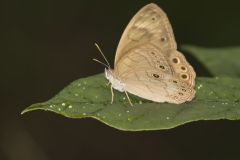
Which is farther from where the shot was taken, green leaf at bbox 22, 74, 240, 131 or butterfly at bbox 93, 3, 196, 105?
butterfly at bbox 93, 3, 196, 105

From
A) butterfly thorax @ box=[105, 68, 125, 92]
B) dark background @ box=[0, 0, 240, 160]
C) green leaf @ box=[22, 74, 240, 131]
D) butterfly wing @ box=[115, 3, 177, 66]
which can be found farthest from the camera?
dark background @ box=[0, 0, 240, 160]

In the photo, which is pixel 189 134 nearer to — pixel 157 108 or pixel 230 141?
pixel 230 141

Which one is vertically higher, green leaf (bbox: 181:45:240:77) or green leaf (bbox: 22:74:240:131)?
green leaf (bbox: 22:74:240:131)

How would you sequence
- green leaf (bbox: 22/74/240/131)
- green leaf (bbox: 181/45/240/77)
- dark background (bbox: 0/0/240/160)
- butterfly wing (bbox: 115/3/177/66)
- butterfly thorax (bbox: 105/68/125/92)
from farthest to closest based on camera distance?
dark background (bbox: 0/0/240/160), green leaf (bbox: 181/45/240/77), butterfly thorax (bbox: 105/68/125/92), butterfly wing (bbox: 115/3/177/66), green leaf (bbox: 22/74/240/131)

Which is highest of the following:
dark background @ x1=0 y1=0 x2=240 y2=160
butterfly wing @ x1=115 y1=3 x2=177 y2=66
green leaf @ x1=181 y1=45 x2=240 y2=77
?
butterfly wing @ x1=115 y1=3 x2=177 y2=66

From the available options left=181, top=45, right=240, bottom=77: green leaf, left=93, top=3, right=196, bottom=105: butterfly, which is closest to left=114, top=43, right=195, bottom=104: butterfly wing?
left=93, top=3, right=196, bottom=105: butterfly

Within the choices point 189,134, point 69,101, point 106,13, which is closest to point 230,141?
point 189,134

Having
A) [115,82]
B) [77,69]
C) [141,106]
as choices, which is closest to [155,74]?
[115,82]

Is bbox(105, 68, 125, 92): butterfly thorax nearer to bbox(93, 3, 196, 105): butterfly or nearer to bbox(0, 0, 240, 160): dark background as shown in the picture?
bbox(93, 3, 196, 105): butterfly
